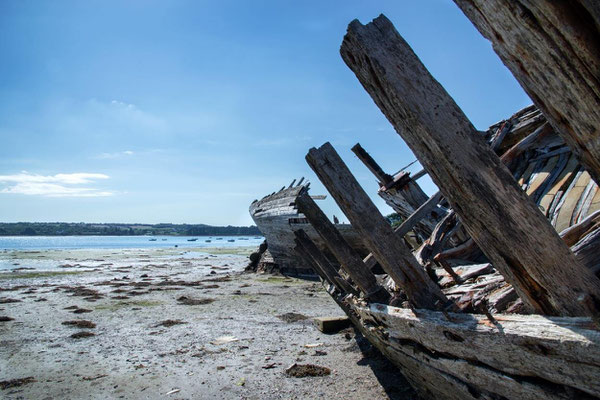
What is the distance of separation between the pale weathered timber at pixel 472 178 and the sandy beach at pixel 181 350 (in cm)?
326

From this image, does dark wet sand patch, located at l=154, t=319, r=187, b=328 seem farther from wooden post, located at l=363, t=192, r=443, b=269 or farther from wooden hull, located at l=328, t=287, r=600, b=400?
wooden hull, located at l=328, t=287, r=600, b=400

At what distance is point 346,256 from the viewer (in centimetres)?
456

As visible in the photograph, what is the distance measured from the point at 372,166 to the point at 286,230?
28.1 ft

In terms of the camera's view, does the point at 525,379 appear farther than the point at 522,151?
No

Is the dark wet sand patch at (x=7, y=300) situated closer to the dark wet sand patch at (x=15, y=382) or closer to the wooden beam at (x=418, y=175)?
the dark wet sand patch at (x=15, y=382)

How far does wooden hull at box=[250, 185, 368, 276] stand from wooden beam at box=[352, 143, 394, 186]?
6132 mm

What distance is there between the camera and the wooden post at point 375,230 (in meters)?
3.11

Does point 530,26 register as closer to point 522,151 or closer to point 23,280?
point 522,151

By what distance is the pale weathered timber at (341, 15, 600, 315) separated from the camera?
5.63ft

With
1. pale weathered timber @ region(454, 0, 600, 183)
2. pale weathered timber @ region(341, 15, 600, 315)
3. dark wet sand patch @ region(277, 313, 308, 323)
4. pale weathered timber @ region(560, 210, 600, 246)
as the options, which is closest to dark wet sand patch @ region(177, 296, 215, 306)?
dark wet sand patch @ region(277, 313, 308, 323)

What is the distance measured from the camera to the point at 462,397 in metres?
2.69

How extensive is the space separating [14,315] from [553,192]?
40.0 ft

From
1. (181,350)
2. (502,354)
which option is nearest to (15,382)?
(181,350)

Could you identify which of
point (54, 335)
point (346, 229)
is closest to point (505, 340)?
point (54, 335)
